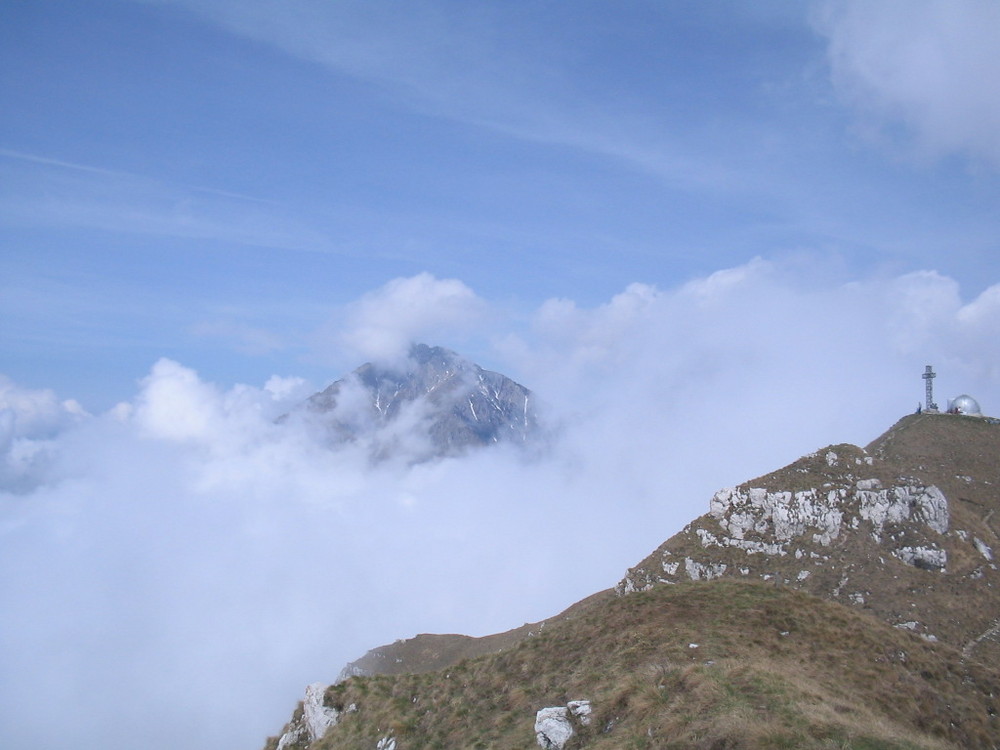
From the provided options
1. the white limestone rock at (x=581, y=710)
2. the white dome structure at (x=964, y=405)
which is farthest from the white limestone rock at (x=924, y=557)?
the white dome structure at (x=964, y=405)

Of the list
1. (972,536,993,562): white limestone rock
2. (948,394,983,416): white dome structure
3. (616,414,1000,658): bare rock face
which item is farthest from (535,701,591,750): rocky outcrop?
(948,394,983,416): white dome structure

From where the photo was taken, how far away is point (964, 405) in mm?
137375

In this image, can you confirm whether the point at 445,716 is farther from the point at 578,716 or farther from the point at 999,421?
the point at 999,421

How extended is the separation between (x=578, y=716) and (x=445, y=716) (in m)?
9.81

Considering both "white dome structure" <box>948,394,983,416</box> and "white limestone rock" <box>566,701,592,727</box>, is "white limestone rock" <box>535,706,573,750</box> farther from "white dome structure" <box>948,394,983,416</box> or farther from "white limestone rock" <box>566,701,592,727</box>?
"white dome structure" <box>948,394,983,416</box>

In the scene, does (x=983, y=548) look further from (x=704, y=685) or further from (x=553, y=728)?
(x=553, y=728)

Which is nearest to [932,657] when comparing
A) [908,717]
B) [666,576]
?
[908,717]

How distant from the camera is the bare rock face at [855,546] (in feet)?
203

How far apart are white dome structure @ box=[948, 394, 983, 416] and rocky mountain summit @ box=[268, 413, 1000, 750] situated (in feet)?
259

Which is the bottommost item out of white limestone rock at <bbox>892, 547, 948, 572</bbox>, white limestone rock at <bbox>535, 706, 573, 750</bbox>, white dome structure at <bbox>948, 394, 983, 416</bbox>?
white limestone rock at <bbox>535, 706, 573, 750</bbox>

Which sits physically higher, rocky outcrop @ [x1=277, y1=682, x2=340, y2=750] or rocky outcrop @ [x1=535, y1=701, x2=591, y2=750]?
rocky outcrop @ [x1=277, y1=682, x2=340, y2=750]

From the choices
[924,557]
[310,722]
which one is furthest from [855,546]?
Answer: [310,722]

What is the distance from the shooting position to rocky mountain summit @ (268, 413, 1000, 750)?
71.8 ft

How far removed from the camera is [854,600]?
6188cm
